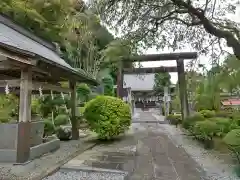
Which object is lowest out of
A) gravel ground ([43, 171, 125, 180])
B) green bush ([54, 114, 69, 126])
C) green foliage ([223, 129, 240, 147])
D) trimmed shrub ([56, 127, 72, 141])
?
gravel ground ([43, 171, 125, 180])

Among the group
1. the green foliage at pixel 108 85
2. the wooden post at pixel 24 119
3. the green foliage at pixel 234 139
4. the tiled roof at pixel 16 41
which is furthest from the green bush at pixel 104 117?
the green foliage at pixel 108 85

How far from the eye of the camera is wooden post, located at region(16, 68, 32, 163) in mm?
5555

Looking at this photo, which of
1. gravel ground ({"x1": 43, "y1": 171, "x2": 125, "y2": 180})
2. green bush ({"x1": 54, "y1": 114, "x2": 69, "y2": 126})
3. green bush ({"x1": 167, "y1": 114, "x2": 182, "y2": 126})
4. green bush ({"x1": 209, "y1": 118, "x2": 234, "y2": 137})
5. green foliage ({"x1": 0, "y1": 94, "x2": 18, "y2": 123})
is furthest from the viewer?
green bush ({"x1": 167, "y1": 114, "x2": 182, "y2": 126})

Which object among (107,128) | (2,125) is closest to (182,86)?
(107,128)

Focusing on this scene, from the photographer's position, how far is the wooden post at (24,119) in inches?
219

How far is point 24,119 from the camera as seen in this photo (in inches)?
221

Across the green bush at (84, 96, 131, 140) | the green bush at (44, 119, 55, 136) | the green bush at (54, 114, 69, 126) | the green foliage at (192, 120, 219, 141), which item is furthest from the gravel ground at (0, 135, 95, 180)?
the green foliage at (192, 120, 219, 141)

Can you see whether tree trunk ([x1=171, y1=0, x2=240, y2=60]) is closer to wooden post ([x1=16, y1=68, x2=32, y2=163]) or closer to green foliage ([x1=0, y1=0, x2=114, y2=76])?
green foliage ([x1=0, y1=0, x2=114, y2=76])

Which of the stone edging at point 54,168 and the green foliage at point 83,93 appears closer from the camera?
the stone edging at point 54,168

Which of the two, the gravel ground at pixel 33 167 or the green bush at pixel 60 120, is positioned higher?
the green bush at pixel 60 120

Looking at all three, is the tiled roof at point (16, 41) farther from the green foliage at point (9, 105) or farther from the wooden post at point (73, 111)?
the wooden post at point (73, 111)

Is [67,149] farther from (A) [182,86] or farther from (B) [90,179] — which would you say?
(A) [182,86]

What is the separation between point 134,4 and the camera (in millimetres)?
7578

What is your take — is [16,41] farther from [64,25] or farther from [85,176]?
[64,25]
